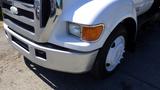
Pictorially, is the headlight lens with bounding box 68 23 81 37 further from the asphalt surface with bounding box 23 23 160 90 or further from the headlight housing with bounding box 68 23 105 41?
the asphalt surface with bounding box 23 23 160 90

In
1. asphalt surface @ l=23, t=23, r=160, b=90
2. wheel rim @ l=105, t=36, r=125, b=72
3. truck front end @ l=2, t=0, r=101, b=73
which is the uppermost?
truck front end @ l=2, t=0, r=101, b=73

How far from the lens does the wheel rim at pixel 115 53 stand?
4.04 m

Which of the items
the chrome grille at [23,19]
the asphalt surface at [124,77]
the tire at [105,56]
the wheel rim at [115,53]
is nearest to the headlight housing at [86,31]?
the tire at [105,56]

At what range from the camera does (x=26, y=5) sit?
11.6ft

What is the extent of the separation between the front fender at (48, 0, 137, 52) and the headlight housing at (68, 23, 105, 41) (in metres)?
0.05

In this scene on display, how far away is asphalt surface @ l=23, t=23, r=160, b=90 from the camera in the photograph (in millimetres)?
4094

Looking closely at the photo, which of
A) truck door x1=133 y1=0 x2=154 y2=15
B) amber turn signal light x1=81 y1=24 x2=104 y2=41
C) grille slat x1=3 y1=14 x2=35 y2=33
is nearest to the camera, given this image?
amber turn signal light x1=81 y1=24 x2=104 y2=41

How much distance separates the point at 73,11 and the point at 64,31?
26 cm

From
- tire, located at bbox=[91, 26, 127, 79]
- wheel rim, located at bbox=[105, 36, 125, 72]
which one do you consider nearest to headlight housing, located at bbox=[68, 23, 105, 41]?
tire, located at bbox=[91, 26, 127, 79]

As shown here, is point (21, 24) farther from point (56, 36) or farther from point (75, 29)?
point (75, 29)

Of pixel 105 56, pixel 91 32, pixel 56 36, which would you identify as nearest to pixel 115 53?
pixel 105 56

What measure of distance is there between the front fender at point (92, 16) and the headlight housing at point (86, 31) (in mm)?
48

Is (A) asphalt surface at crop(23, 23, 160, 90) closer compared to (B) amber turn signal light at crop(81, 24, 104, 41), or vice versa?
(B) amber turn signal light at crop(81, 24, 104, 41)

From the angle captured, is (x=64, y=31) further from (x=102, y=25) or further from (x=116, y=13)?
(x=116, y=13)
